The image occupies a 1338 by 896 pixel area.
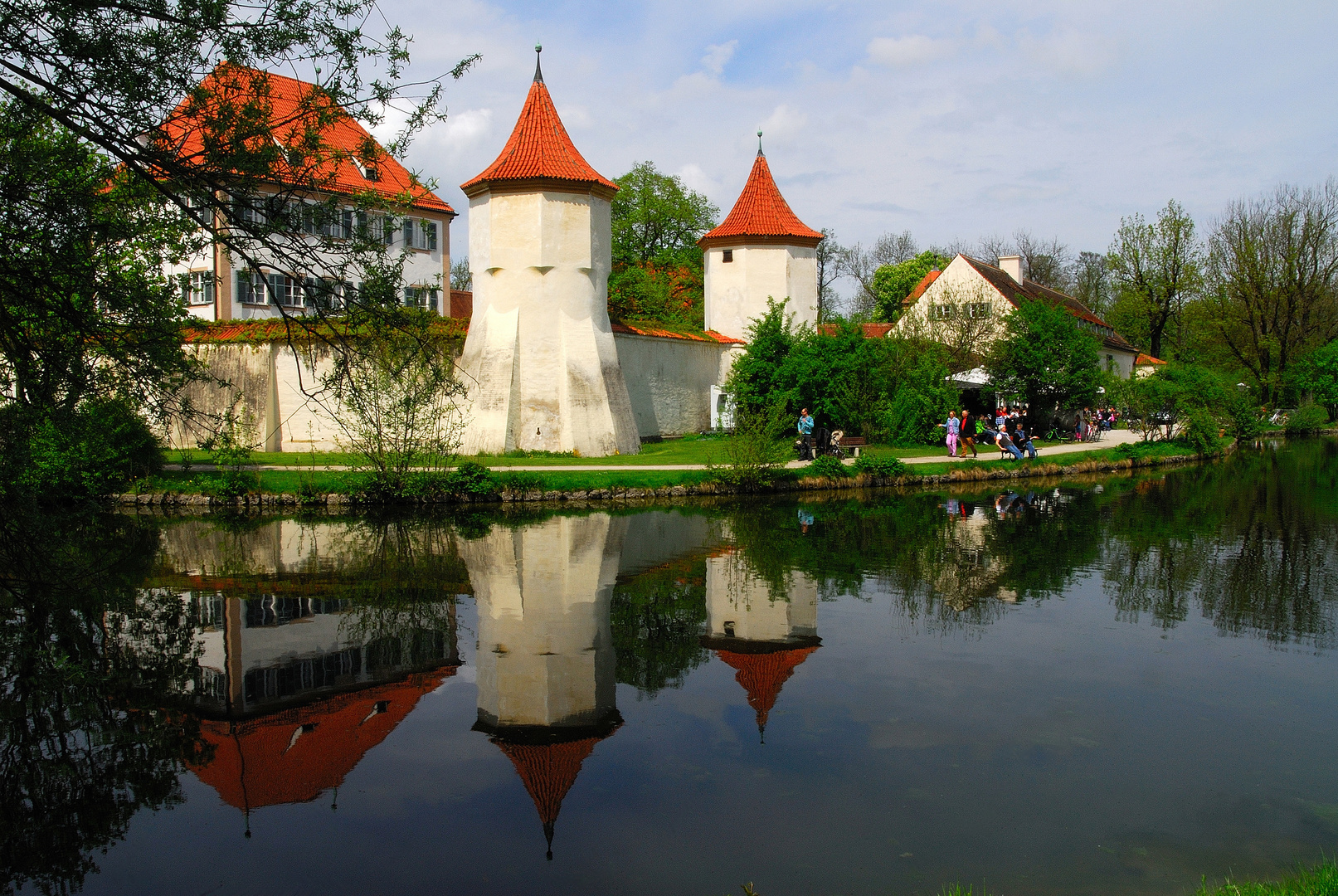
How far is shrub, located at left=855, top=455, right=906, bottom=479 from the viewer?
20391 mm

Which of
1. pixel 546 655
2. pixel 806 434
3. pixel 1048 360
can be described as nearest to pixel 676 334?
pixel 806 434

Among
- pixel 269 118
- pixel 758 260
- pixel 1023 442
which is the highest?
pixel 758 260

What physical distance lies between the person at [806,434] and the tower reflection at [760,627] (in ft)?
39.1

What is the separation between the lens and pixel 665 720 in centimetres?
667

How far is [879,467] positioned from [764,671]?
13.4m

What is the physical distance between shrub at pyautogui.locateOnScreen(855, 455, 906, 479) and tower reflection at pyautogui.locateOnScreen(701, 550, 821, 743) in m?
9.05

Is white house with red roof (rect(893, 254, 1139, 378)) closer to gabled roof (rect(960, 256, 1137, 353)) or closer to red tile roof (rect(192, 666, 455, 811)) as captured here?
gabled roof (rect(960, 256, 1137, 353))

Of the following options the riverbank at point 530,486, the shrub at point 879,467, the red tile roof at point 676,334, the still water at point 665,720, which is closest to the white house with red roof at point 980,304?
the red tile roof at point 676,334

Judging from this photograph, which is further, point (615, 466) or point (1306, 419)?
point (1306, 419)

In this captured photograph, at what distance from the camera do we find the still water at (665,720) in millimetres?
4844

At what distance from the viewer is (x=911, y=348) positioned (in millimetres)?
28719

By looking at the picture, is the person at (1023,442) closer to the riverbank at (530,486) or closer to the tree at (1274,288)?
the riverbank at (530,486)

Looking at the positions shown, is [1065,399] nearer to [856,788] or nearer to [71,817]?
[856,788]

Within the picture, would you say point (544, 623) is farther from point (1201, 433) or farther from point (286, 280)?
point (1201, 433)
